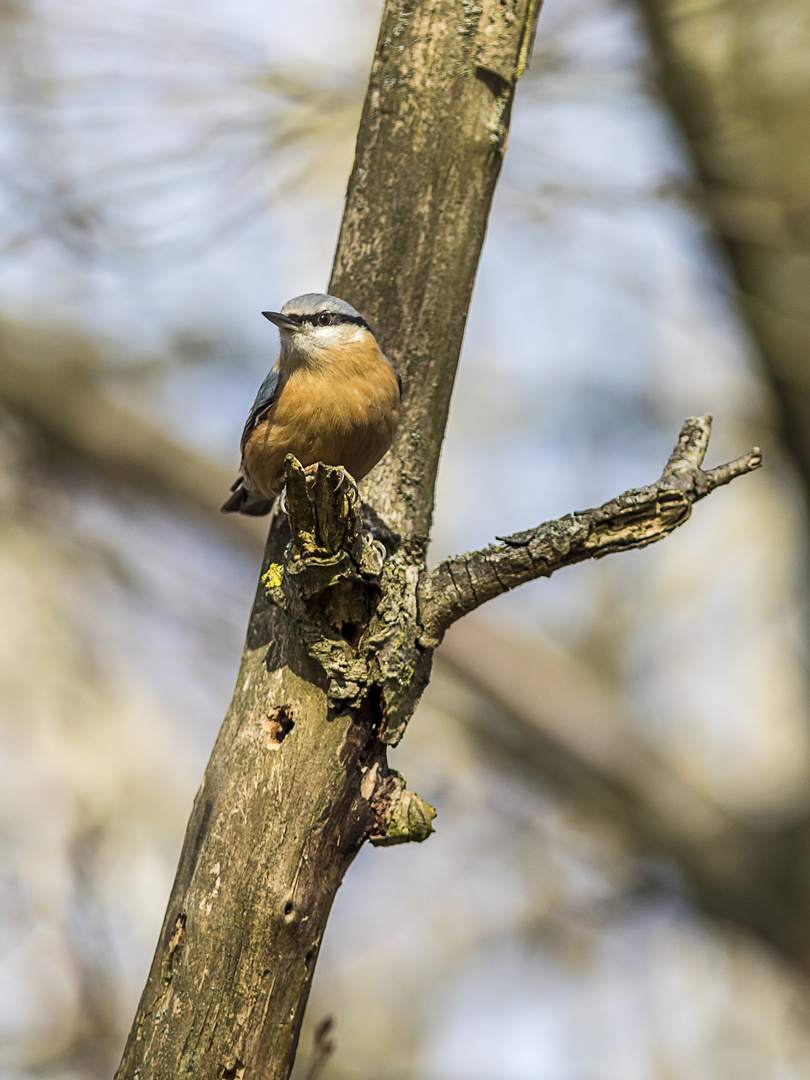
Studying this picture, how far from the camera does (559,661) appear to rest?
20.1 ft

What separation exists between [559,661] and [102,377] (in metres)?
3.41

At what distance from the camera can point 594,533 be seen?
198 cm

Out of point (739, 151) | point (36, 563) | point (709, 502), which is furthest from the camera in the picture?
point (709, 502)

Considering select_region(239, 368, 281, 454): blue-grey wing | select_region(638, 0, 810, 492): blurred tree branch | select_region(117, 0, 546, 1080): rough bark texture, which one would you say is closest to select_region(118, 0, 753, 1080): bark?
select_region(117, 0, 546, 1080): rough bark texture

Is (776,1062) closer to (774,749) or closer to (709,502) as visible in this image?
(774,749)

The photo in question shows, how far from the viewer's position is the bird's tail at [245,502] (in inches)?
138

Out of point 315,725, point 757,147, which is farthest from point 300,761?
point 757,147

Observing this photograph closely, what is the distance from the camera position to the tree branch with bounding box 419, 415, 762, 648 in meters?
1.96

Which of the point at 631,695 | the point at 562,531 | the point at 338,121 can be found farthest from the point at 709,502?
the point at 562,531

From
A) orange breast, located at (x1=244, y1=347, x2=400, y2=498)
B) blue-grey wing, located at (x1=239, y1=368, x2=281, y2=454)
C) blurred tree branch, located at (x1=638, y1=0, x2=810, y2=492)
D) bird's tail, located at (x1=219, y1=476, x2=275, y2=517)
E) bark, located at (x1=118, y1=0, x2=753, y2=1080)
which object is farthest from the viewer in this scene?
blurred tree branch, located at (x1=638, y1=0, x2=810, y2=492)

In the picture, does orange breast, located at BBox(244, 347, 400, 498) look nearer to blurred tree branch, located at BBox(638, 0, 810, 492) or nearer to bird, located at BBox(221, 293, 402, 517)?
bird, located at BBox(221, 293, 402, 517)

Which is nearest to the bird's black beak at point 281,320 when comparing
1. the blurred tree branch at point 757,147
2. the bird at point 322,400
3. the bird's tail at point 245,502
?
the bird at point 322,400

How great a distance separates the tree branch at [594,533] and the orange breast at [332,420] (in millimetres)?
677

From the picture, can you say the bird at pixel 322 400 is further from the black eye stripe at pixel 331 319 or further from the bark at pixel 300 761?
the bark at pixel 300 761
